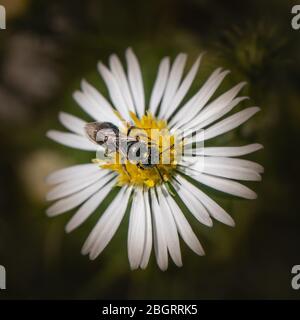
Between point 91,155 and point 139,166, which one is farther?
point 91,155

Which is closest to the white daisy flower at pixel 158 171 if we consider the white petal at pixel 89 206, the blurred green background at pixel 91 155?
the white petal at pixel 89 206

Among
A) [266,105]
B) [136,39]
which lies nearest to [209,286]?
[266,105]

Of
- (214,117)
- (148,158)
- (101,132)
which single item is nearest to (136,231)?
(148,158)

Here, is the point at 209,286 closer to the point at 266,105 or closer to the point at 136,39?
the point at 266,105

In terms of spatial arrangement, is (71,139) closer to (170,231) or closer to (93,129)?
(93,129)

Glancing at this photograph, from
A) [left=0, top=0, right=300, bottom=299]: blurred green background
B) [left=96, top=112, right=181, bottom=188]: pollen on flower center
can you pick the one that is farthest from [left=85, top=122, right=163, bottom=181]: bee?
[left=0, top=0, right=300, bottom=299]: blurred green background

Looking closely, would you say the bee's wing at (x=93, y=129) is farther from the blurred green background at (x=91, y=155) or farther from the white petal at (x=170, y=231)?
the blurred green background at (x=91, y=155)
